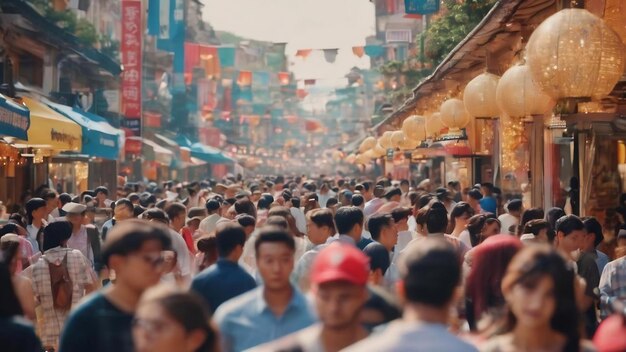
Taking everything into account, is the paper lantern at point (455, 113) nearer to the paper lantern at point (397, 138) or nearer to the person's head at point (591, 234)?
the person's head at point (591, 234)

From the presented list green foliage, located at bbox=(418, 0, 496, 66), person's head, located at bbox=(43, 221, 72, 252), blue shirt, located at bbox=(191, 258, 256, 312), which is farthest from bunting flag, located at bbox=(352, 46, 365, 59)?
blue shirt, located at bbox=(191, 258, 256, 312)

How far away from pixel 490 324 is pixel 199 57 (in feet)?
187

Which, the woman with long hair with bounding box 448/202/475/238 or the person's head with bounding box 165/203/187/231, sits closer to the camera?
the woman with long hair with bounding box 448/202/475/238

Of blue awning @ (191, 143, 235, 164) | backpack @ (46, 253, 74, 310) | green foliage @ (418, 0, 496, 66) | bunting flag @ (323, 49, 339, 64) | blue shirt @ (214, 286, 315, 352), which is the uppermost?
bunting flag @ (323, 49, 339, 64)

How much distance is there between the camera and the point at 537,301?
412 cm

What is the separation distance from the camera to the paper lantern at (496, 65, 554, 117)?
11.2 meters

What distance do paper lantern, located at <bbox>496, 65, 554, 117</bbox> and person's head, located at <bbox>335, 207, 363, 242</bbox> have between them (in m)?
2.62

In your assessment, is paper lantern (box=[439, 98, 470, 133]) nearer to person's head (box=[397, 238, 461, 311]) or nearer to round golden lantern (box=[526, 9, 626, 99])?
round golden lantern (box=[526, 9, 626, 99])

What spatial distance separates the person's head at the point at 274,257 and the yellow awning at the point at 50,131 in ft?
39.2

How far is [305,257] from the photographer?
8062 mm

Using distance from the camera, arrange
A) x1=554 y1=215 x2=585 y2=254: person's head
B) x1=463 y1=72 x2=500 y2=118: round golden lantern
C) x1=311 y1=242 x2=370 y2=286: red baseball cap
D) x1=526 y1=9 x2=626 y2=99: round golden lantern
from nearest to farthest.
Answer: x1=311 y1=242 x2=370 y2=286: red baseball cap < x1=554 y1=215 x2=585 y2=254: person's head < x1=526 y1=9 x2=626 y2=99: round golden lantern < x1=463 y1=72 x2=500 y2=118: round golden lantern

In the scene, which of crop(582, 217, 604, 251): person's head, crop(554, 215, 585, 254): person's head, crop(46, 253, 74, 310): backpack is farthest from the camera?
crop(46, 253, 74, 310): backpack

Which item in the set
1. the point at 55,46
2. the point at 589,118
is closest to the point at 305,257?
the point at 589,118

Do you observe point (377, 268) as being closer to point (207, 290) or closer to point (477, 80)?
point (207, 290)
